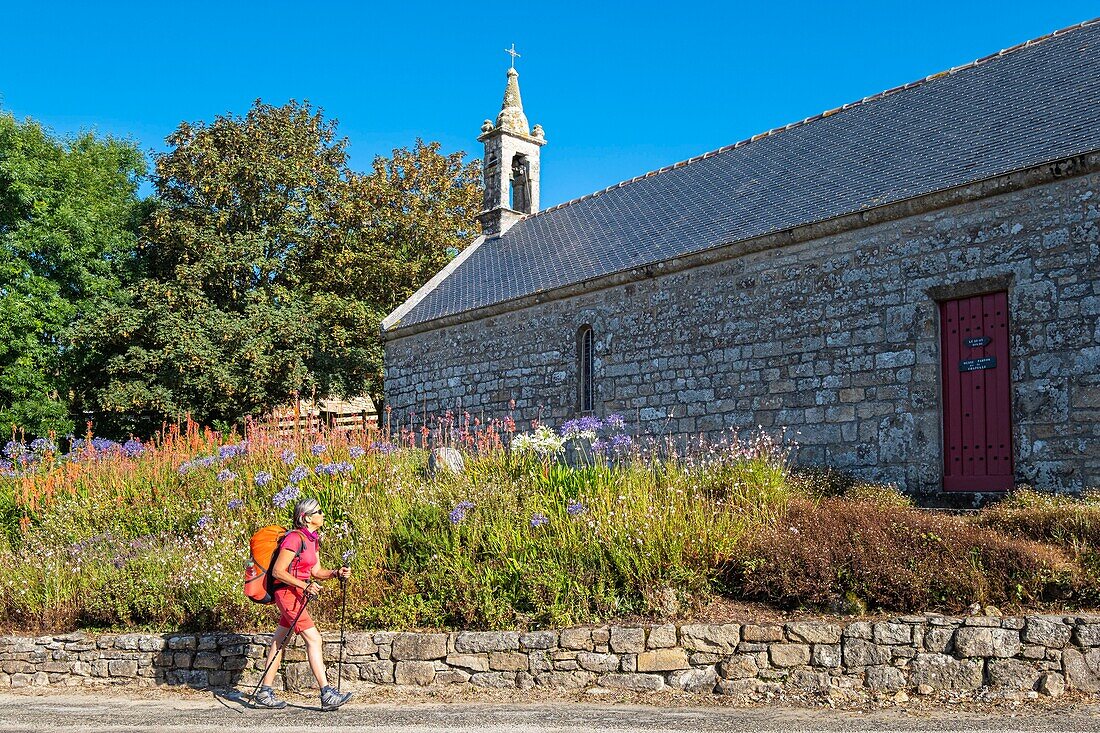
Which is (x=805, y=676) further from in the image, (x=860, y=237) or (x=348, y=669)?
(x=860, y=237)

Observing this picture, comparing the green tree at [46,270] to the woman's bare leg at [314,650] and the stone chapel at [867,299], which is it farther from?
the woman's bare leg at [314,650]

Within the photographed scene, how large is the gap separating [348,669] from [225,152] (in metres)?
18.0

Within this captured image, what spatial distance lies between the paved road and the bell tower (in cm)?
1659

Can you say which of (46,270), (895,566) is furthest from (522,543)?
(46,270)

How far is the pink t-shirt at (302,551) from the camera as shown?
24.2 feet

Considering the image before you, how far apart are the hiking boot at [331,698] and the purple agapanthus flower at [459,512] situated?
198cm

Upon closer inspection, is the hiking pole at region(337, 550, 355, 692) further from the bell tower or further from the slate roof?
the bell tower

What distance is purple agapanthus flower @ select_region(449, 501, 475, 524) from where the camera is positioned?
8867 millimetres

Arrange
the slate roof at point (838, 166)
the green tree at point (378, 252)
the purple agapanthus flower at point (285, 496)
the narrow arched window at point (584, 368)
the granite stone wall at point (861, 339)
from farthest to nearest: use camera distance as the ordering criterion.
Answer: the green tree at point (378, 252)
the narrow arched window at point (584, 368)
the slate roof at point (838, 166)
the granite stone wall at point (861, 339)
the purple agapanthus flower at point (285, 496)

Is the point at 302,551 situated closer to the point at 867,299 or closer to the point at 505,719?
the point at 505,719

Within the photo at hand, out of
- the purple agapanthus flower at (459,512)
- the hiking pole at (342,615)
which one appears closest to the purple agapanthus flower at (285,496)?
the hiking pole at (342,615)

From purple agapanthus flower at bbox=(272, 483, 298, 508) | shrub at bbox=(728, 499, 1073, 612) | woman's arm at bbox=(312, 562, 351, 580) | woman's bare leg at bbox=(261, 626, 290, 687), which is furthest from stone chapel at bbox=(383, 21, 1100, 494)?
woman's bare leg at bbox=(261, 626, 290, 687)

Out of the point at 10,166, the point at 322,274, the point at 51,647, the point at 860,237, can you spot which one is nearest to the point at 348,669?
the point at 51,647

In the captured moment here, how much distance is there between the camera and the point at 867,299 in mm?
11836
